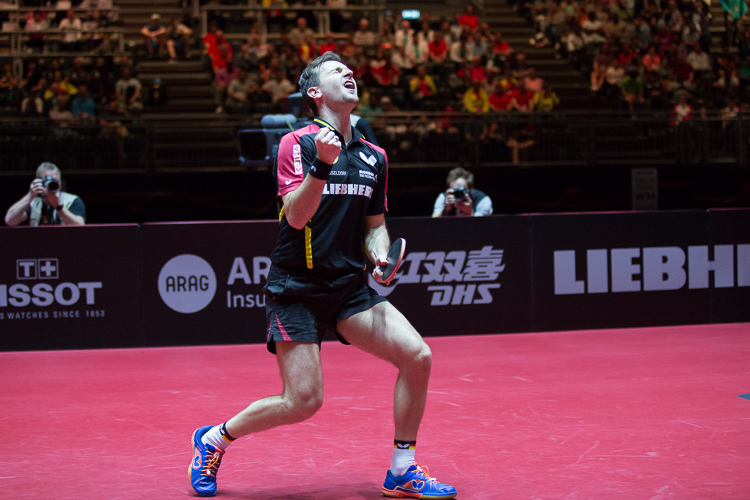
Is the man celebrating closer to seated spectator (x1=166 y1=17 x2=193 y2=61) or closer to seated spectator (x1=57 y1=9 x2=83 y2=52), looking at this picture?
seated spectator (x1=57 y1=9 x2=83 y2=52)

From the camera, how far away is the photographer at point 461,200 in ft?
31.4

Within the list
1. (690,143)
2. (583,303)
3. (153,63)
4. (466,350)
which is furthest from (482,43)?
(466,350)

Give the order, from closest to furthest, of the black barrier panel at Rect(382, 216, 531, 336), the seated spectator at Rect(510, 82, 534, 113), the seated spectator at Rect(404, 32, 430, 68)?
1. the black barrier panel at Rect(382, 216, 531, 336)
2. the seated spectator at Rect(510, 82, 534, 113)
3. the seated spectator at Rect(404, 32, 430, 68)

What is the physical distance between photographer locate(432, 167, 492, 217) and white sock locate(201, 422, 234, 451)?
226 inches

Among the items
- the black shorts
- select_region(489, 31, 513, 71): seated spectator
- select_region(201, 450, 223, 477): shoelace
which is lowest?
select_region(201, 450, 223, 477): shoelace

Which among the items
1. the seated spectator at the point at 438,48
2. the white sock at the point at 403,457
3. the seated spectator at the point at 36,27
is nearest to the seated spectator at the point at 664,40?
the seated spectator at the point at 438,48

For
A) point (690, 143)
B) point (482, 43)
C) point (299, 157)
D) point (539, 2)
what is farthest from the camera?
point (539, 2)

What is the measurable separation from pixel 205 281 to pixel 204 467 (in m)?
5.12

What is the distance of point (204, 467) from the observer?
13.8 ft

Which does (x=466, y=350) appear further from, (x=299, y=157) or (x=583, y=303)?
(x=299, y=157)

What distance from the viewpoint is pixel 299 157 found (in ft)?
12.9

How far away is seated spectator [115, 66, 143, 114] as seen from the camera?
15.6 meters

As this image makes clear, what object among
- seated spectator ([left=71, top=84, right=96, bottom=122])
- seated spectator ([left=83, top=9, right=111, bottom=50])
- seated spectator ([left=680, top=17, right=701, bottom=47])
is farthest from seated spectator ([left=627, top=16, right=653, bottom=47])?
seated spectator ([left=71, top=84, right=96, bottom=122])

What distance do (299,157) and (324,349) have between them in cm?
517
